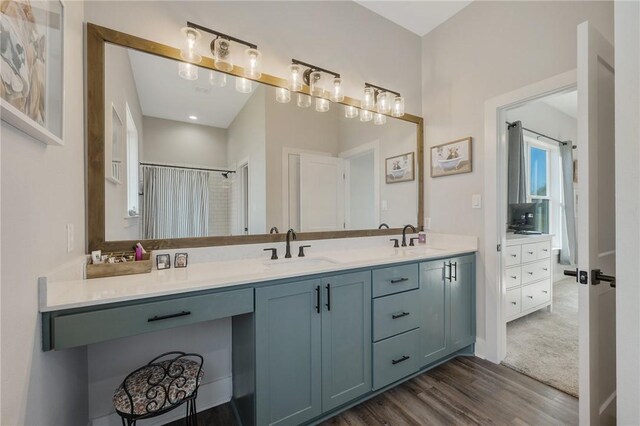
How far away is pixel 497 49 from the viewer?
2227 mm

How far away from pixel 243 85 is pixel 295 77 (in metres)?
0.39

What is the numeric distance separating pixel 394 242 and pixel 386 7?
7.00ft

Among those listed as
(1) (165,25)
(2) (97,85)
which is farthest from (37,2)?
(1) (165,25)

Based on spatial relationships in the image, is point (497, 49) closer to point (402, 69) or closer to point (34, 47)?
point (402, 69)

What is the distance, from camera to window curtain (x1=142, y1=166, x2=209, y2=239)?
160 cm

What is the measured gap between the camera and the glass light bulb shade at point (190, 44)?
1.56 meters

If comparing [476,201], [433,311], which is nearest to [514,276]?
[476,201]

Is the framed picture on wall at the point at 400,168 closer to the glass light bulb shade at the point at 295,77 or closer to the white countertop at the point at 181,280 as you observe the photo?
the white countertop at the point at 181,280

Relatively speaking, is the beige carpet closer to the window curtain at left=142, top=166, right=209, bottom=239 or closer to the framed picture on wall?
the framed picture on wall

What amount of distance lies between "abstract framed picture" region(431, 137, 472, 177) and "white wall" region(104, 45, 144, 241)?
242cm

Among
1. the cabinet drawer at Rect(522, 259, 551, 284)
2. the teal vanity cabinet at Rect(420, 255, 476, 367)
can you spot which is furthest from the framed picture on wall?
the cabinet drawer at Rect(522, 259, 551, 284)

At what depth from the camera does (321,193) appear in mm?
2232

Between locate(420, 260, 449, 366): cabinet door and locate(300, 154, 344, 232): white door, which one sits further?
locate(300, 154, 344, 232): white door

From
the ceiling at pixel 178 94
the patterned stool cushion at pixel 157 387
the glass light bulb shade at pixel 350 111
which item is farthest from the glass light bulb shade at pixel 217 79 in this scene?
the patterned stool cushion at pixel 157 387
